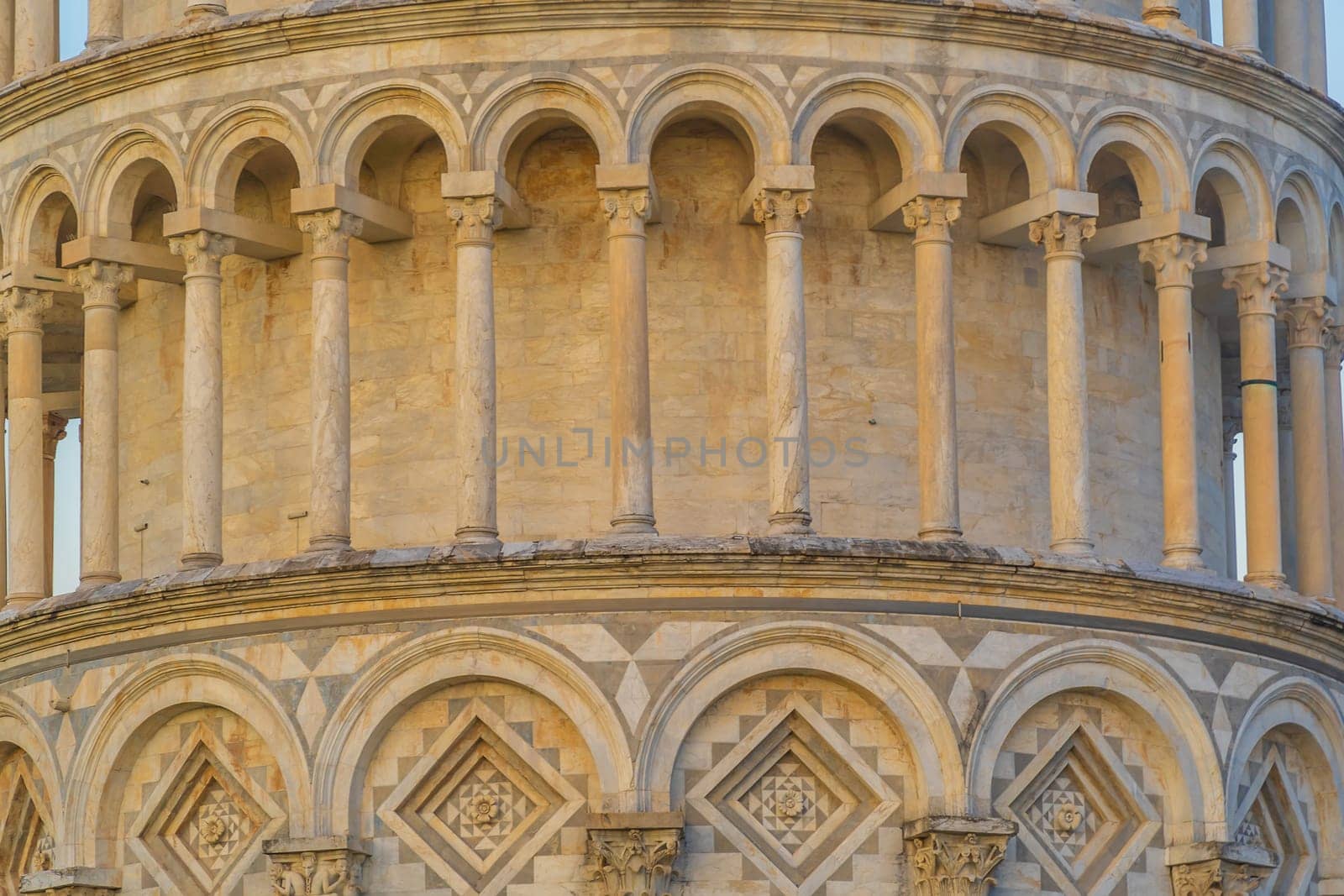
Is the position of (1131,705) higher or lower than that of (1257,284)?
lower

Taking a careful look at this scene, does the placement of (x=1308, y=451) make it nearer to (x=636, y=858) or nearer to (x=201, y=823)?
(x=636, y=858)

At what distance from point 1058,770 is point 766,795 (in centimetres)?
242

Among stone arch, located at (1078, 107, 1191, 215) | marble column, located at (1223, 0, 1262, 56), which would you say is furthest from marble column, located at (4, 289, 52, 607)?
marble column, located at (1223, 0, 1262, 56)

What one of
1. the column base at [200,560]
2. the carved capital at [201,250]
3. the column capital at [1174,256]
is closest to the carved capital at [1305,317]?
the column capital at [1174,256]

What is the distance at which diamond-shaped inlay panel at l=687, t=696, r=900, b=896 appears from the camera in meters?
29.7

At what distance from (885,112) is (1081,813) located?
228 inches

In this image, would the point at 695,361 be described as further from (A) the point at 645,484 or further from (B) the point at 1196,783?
(B) the point at 1196,783

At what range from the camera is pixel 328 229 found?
3103 centimetres

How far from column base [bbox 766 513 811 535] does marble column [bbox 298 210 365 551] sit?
3.37 meters

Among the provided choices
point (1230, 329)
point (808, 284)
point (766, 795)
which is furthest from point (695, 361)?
point (1230, 329)

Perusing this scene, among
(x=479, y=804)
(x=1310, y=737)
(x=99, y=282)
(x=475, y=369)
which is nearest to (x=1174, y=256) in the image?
(x=1310, y=737)

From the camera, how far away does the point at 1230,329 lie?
3512 centimetres

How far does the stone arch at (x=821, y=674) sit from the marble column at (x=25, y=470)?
606 centimetres

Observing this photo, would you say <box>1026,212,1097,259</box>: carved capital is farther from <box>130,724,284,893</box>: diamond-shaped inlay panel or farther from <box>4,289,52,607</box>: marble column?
<box>4,289,52,607</box>: marble column
